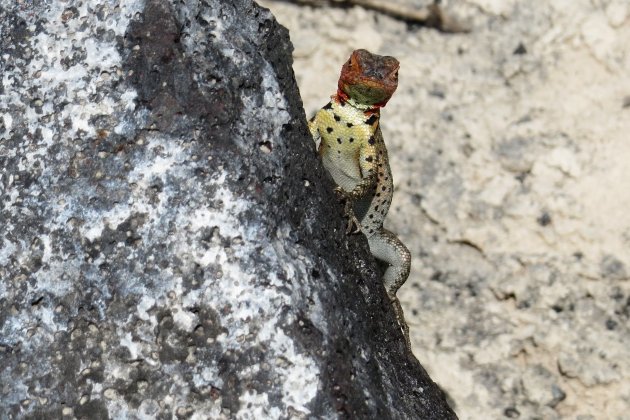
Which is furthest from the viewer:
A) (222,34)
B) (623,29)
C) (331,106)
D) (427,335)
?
(623,29)

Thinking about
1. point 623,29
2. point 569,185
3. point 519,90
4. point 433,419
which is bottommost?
point 433,419

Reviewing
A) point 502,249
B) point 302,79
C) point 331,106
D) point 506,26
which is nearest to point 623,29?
point 506,26

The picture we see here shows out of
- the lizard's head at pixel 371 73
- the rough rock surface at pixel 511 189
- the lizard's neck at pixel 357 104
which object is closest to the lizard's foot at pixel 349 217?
the lizard's head at pixel 371 73

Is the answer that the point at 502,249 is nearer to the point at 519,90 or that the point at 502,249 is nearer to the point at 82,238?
the point at 519,90

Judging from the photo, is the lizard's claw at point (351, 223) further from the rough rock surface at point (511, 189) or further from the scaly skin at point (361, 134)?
the rough rock surface at point (511, 189)

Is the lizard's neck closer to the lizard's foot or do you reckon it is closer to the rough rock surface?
the lizard's foot

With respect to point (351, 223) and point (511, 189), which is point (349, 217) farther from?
point (511, 189)
